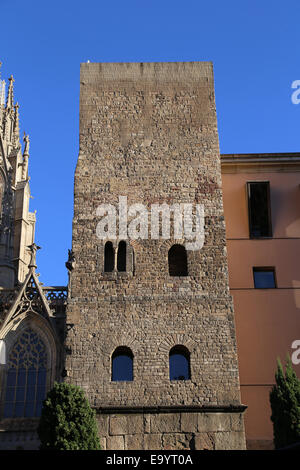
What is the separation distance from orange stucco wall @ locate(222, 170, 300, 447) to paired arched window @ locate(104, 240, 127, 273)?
3769 millimetres

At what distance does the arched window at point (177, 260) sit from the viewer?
21562mm

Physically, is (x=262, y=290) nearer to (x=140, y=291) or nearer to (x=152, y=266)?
(x=152, y=266)

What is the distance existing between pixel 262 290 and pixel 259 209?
10.1 ft

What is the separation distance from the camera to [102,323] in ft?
66.1

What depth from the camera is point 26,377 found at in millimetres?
20797

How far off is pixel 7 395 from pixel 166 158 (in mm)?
8778

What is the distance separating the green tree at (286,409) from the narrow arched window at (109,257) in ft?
19.7

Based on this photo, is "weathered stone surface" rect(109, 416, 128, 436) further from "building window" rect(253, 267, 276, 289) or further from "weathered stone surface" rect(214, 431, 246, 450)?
"building window" rect(253, 267, 276, 289)

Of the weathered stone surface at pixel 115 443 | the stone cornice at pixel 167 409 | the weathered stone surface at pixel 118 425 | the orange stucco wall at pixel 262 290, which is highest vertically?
the orange stucco wall at pixel 262 290

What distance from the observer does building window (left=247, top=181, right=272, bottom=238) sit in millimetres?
23828

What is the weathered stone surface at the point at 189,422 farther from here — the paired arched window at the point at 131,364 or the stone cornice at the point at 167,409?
the paired arched window at the point at 131,364

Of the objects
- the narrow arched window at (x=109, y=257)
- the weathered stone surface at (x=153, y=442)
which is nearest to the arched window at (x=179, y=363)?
the weathered stone surface at (x=153, y=442)

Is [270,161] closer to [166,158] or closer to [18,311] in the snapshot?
[166,158]
